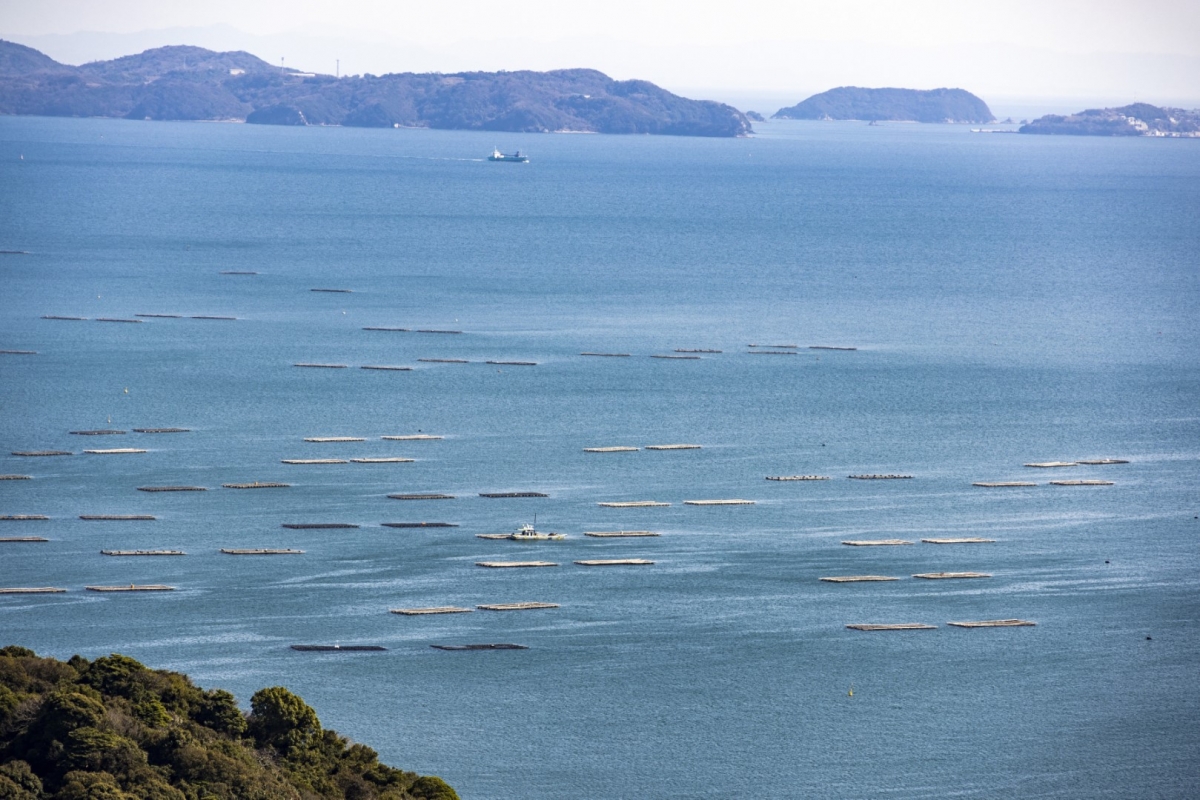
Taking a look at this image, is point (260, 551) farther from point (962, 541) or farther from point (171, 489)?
point (962, 541)

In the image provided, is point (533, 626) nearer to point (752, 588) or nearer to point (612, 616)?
point (612, 616)

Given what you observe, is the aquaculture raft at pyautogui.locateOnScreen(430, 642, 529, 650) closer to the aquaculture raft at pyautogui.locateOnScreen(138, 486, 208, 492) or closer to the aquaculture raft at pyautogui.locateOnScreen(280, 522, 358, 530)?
the aquaculture raft at pyautogui.locateOnScreen(280, 522, 358, 530)

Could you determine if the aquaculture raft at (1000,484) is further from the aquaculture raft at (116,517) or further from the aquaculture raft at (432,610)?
the aquaculture raft at (116,517)

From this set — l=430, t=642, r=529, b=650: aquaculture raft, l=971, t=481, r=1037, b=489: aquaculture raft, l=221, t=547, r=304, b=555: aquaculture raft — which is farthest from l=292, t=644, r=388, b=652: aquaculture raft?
l=971, t=481, r=1037, b=489: aquaculture raft

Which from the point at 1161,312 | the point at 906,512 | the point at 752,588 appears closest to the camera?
the point at 752,588

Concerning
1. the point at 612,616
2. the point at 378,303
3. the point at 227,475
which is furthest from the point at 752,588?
the point at 378,303

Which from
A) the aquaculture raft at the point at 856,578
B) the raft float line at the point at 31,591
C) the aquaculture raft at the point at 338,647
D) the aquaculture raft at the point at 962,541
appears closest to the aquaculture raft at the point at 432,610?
the aquaculture raft at the point at 338,647
